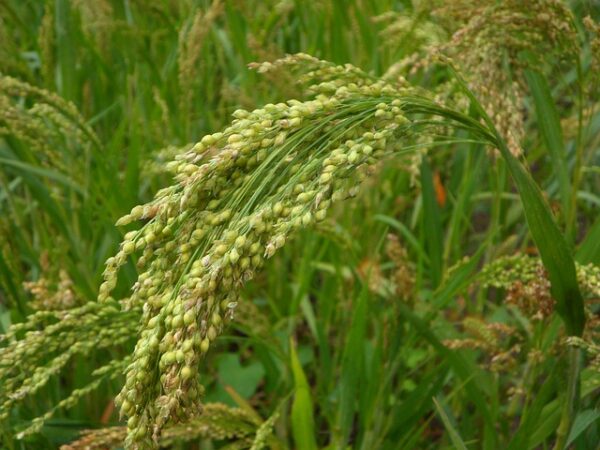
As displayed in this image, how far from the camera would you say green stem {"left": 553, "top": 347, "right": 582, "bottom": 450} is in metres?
1.46

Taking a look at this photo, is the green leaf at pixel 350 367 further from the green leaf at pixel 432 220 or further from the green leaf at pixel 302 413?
the green leaf at pixel 432 220

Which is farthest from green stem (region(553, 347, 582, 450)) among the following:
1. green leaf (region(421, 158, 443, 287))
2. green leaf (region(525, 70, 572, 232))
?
green leaf (region(421, 158, 443, 287))

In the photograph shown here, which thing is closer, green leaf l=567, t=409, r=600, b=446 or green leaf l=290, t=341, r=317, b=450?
green leaf l=567, t=409, r=600, b=446

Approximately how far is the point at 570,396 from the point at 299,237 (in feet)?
4.75

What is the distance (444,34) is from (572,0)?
1.16ft

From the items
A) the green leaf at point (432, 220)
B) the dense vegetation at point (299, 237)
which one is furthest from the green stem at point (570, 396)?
the green leaf at point (432, 220)

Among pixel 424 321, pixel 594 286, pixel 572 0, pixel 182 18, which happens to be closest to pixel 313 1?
pixel 182 18

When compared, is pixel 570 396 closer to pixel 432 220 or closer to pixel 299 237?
pixel 432 220

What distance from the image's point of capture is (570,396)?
1.48m

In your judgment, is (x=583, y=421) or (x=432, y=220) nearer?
(x=583, y=421)

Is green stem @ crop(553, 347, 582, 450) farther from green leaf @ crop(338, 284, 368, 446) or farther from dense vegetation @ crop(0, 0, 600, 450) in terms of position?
green leaf @ crop(338, 284, 368, 446)

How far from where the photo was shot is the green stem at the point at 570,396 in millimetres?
1458

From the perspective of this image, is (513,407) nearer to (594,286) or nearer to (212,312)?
(594,286)

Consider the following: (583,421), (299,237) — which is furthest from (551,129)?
(299,237)
